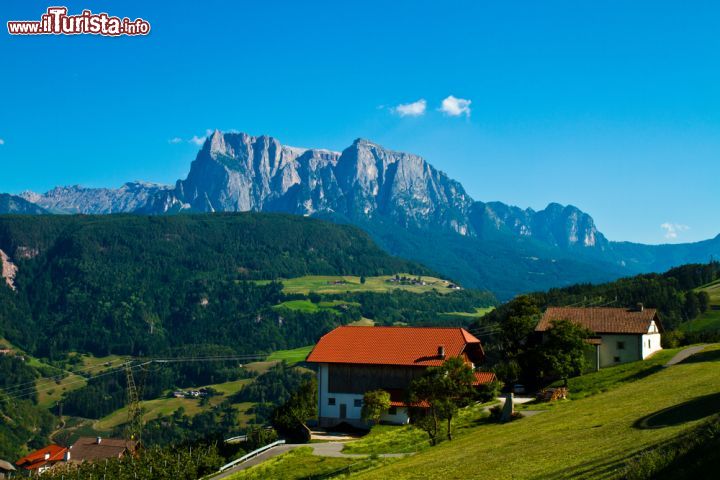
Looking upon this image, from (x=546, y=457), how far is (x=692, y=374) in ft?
90.3

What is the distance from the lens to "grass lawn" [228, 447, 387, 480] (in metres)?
49.6

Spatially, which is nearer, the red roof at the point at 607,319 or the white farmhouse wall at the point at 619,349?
the white farmhouse wall at the point at 619,349

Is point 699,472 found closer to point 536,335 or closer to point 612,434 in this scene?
point 612,434

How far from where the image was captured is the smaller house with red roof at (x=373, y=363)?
75.2 metres

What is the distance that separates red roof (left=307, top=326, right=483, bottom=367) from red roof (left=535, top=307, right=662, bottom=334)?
11.0 metres

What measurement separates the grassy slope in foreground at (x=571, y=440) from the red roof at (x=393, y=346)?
21729 mm

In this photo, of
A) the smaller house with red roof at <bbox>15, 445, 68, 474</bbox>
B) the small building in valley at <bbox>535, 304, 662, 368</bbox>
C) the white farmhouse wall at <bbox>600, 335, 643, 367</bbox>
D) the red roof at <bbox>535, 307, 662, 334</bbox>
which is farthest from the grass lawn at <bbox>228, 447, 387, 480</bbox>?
the smaller house with red roof at <bbox>15, 445, 68, 474</bbox>

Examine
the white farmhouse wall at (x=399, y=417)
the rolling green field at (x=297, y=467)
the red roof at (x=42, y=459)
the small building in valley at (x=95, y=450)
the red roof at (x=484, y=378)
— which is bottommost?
the red roof at (x=42, y=459)

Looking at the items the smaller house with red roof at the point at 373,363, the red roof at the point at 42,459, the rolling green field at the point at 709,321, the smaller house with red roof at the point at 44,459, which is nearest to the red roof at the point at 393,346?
the smaller house with red roof at the point at 373,363

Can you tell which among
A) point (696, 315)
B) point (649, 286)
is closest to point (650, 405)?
point (696, 315)

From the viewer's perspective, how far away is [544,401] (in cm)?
6331

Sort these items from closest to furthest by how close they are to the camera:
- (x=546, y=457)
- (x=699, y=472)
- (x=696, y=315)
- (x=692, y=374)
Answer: (x=699, y=472), (x=546, y=457), (x=692, y=374), (x=696, y=315)

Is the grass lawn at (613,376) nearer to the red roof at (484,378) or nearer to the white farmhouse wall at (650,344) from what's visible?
the white farmhouse wall at (650,344)

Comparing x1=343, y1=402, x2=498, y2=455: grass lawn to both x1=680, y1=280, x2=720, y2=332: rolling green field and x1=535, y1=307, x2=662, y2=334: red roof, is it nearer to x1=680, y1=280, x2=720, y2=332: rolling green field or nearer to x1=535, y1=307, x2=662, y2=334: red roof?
x1=535, y1=307, x2=662, y2=334: red roof
